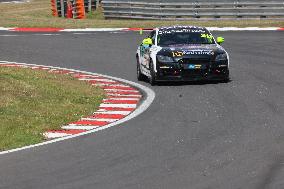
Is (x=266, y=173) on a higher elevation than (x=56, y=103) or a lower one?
higher

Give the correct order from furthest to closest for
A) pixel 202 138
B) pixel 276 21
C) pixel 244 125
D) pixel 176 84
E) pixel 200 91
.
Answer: pixel 276 21
pixel 176 84
pixel 200 91
pixel 244 125
pixel 202 138

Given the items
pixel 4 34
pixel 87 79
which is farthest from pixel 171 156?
pixel 4 34

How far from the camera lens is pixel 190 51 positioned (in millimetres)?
20734

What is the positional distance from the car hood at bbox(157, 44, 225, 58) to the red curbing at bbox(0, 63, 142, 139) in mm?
1162

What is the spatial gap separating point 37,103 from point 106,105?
1.29 metres

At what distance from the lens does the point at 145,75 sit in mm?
22203

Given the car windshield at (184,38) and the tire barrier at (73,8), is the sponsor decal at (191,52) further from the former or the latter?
the tire barrier at (73,8)

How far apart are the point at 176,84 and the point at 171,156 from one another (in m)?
9.69

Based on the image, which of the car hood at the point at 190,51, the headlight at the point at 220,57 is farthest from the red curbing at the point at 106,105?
the headlight at the point at 220,57

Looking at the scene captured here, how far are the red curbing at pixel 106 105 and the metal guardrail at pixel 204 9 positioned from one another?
19452mm

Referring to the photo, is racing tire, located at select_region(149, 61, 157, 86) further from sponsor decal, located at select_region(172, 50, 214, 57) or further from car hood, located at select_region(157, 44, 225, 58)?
sponsor decal, located at select_region(172, 50, 214, 57)

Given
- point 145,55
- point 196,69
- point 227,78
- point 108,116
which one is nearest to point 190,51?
point 196,69

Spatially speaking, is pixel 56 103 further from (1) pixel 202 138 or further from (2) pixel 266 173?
(2) pixel 266 173

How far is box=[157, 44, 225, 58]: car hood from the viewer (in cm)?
2066
